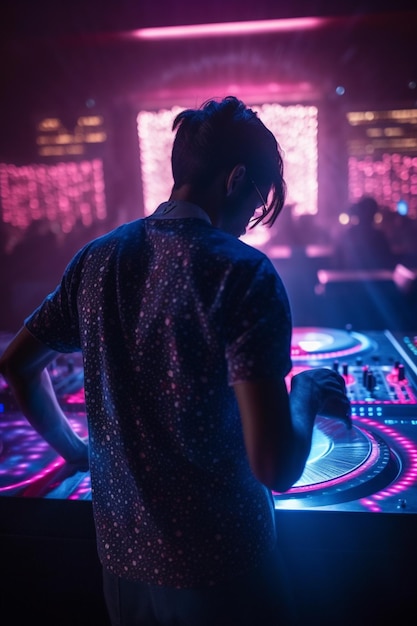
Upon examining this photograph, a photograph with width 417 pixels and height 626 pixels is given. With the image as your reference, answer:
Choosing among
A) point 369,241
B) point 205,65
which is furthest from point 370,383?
point 205,65

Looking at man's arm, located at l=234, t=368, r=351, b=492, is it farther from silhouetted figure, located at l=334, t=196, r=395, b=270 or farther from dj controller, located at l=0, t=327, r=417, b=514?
silhouetted figure, located at l=334, t=196, r=395, b=270

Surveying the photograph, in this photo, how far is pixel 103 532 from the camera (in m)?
0.90

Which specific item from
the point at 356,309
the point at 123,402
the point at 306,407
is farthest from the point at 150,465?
the point at 356,309

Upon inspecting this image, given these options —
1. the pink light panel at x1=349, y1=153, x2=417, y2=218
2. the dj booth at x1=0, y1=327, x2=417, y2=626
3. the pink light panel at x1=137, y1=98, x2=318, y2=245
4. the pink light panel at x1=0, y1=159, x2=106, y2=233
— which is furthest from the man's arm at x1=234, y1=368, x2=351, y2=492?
the pink light panel at x1=0, y1=159, x2=106, y2=233

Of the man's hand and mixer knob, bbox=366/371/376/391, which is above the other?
the man's hand

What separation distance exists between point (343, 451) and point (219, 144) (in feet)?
2.48

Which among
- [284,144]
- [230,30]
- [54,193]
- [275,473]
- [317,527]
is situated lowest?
[317,527]

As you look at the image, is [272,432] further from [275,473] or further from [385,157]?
[385,157]

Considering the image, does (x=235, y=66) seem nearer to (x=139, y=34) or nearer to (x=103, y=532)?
(x=139, y=34)

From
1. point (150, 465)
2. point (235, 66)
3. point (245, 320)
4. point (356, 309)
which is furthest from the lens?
point (235, 66)

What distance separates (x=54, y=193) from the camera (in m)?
7.63

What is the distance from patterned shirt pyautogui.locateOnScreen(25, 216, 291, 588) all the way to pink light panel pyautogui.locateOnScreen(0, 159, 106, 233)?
22.1 feet

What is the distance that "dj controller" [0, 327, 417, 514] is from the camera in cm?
104

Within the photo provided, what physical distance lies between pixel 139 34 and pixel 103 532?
17.4 feet
